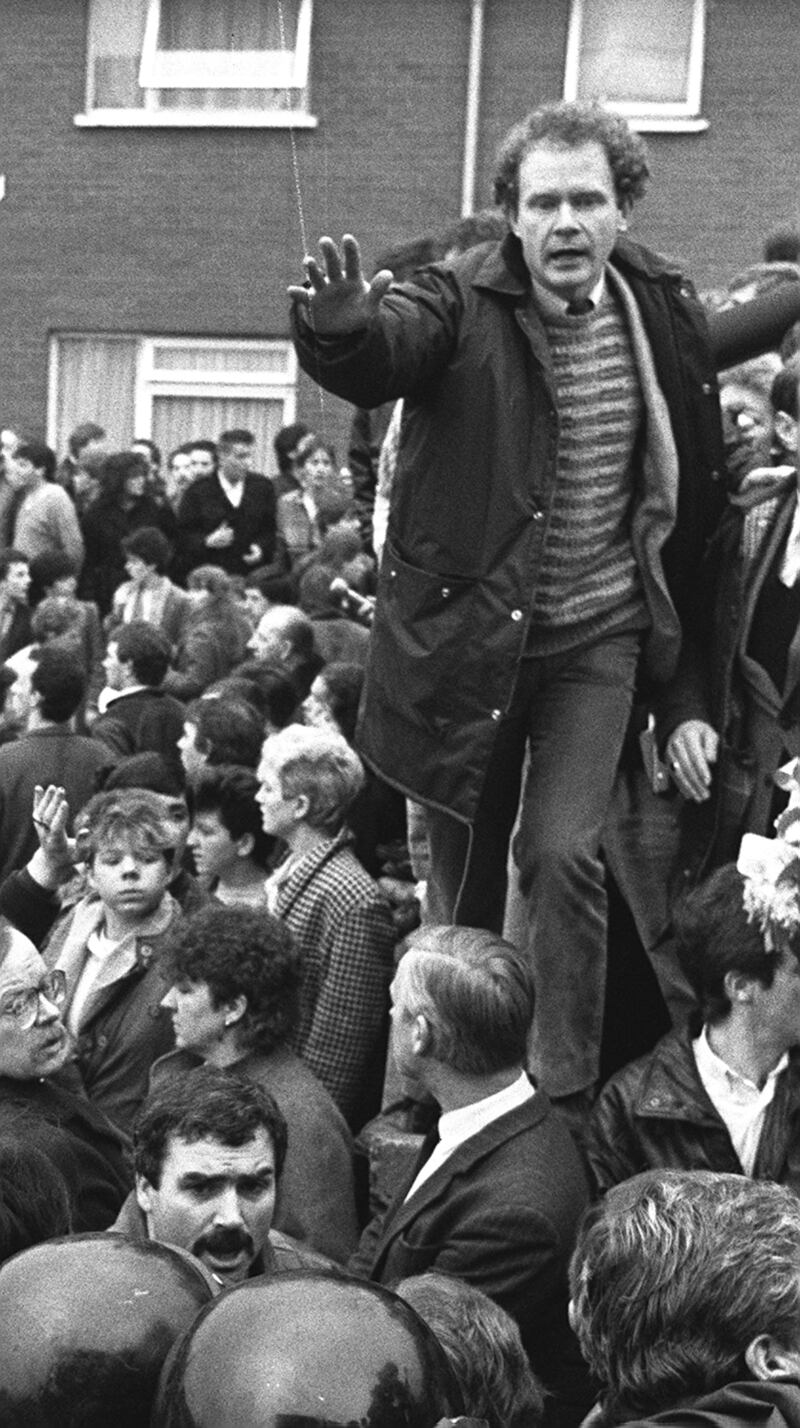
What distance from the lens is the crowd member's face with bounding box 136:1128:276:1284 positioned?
5.08 metres

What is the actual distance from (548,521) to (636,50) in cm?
1461

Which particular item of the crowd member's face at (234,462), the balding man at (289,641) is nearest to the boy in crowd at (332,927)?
the balding man at (289,641)

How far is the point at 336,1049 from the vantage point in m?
6.98

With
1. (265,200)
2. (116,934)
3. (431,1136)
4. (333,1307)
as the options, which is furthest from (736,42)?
(333,1307)

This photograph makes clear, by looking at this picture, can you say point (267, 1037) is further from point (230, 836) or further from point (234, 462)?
point (234, 462)

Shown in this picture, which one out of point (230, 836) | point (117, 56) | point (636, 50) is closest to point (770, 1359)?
point (230, 836)

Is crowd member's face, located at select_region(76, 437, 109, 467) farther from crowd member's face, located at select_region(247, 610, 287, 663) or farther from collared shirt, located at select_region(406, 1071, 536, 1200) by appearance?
collared shirt, located at select_region(406, 1071, 536, 1200)

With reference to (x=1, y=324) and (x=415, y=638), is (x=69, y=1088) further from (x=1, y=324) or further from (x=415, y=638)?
(x=1, y=324)

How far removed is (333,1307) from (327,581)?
8.06 metres

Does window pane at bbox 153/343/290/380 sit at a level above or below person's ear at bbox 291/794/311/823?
below

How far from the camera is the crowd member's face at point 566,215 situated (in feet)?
19.3

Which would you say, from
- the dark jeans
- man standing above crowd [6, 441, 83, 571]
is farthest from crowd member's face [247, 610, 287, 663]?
man standing above crowd [6, 441, 83, 571]

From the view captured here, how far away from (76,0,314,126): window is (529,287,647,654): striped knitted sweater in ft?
48.4

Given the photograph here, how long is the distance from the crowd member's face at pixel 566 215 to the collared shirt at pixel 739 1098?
1603 mm
